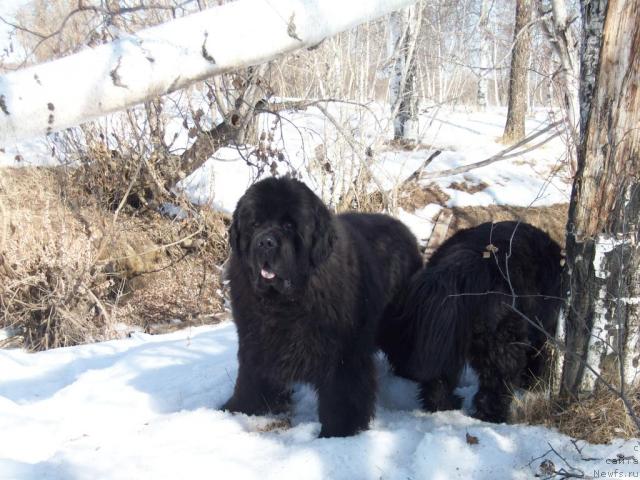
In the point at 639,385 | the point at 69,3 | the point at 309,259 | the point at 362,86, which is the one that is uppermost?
the point at 69,3

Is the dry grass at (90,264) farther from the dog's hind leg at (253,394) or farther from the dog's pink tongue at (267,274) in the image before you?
the dog's pink tongue at (267,274)

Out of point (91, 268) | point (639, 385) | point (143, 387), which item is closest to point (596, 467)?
point (639, 385)

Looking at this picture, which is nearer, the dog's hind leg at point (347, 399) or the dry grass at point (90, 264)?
the dog's hind leg at point (347, 399)

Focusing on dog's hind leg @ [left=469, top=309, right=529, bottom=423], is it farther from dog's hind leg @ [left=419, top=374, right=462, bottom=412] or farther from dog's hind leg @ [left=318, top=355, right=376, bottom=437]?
dog's hind leg @ [left=318, top=355, right=376, bottom=437]

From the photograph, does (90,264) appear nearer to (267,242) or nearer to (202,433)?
(202,433)

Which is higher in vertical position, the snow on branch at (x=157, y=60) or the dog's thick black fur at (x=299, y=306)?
the snow on branch at (x=157, y=60)

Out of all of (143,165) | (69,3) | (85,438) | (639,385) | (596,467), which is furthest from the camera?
(143,165)

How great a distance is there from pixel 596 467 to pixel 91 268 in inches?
253

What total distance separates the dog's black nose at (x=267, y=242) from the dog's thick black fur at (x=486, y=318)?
99 centimetres

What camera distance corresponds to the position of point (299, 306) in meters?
3.50

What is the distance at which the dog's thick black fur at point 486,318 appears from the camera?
11.4 ft

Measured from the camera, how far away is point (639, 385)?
120 inches

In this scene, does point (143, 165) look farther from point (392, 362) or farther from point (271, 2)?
point (271, 2)

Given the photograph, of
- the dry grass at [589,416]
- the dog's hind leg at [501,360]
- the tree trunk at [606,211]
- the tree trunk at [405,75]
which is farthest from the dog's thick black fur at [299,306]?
the tree trunk at [405,75]
